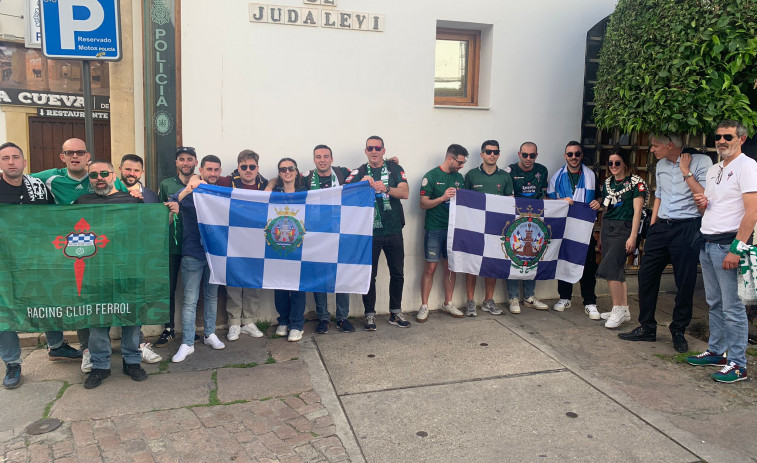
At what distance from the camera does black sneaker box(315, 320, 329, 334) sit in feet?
18.0

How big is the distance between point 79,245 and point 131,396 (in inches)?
48.8

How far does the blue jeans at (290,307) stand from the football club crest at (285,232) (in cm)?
50

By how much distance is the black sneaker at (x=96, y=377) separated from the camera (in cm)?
417

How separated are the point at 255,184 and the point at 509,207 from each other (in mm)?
2651

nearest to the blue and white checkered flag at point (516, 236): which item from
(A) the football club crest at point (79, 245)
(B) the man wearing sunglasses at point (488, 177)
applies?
Answer: (B) the man wearing sunglasses at point (488, 177)

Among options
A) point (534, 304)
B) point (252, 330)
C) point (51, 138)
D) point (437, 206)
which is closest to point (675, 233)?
point (534, 304)

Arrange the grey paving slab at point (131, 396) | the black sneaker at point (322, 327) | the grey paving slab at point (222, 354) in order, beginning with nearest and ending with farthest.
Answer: the grey paving slab at point (131, 396) < the grey paving slab at point (222, 354) < the black sneaker at point (322, 327)

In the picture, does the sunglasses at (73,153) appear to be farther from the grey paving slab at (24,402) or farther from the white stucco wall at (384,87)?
the grey paving slab at (24,402)

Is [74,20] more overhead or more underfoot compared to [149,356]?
more overhead

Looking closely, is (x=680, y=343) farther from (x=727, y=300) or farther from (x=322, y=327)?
(x=322, y=327)

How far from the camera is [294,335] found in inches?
207

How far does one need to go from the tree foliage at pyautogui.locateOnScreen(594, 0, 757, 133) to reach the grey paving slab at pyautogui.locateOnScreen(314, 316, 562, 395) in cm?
234

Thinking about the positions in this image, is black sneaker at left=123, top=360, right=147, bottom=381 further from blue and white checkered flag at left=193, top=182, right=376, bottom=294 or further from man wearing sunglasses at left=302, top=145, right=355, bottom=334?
man wearing sunglasses at left=302, top=145, right=355, bottom=334

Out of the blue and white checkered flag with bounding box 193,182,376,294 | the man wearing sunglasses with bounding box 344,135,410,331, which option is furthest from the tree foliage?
the blue and white checkered flag with bounding box 193,182,376,294
